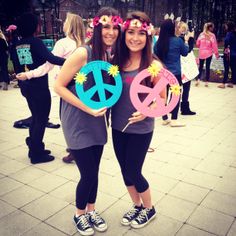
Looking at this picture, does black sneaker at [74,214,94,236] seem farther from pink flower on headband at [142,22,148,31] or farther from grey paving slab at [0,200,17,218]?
pink flower on headband at [142,22,148,31]

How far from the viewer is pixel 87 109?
84.4 inches

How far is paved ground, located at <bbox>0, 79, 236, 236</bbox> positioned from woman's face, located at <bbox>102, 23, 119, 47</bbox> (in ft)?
5.41

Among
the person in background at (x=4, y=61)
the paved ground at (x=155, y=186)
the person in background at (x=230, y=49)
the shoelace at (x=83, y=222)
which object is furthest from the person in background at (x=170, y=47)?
Result: the person in background at (x=4, y=61)

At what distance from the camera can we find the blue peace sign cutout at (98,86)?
2.10 meters

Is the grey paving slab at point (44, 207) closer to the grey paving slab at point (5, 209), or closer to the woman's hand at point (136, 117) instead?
the grey paving slab at point (5, 209)

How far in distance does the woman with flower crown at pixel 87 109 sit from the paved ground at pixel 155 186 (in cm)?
67

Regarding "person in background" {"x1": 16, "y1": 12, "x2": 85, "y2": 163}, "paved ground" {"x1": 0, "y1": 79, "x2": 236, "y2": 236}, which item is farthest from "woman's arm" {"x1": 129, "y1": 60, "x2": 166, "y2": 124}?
"person in background" {"x1": 16, "y1": 12, "x2": 85, "y2": 163}

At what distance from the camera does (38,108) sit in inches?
152

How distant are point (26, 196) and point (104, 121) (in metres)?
1.48

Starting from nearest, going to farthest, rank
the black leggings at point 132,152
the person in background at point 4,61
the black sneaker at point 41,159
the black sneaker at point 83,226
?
1. the black leggings at point 132,152
2. the black sneaker at point 83,226
3. the black sneaker at point 41,159
4. the person in background at point 4,61

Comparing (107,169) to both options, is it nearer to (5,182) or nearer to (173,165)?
(173,165)

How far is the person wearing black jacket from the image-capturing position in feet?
12.0

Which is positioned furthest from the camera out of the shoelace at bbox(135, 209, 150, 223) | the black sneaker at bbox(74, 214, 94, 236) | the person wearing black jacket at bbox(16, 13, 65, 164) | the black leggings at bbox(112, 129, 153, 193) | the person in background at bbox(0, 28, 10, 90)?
the person in background at bbox(0, 28, 10, 90)

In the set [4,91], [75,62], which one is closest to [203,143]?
[75,62]
